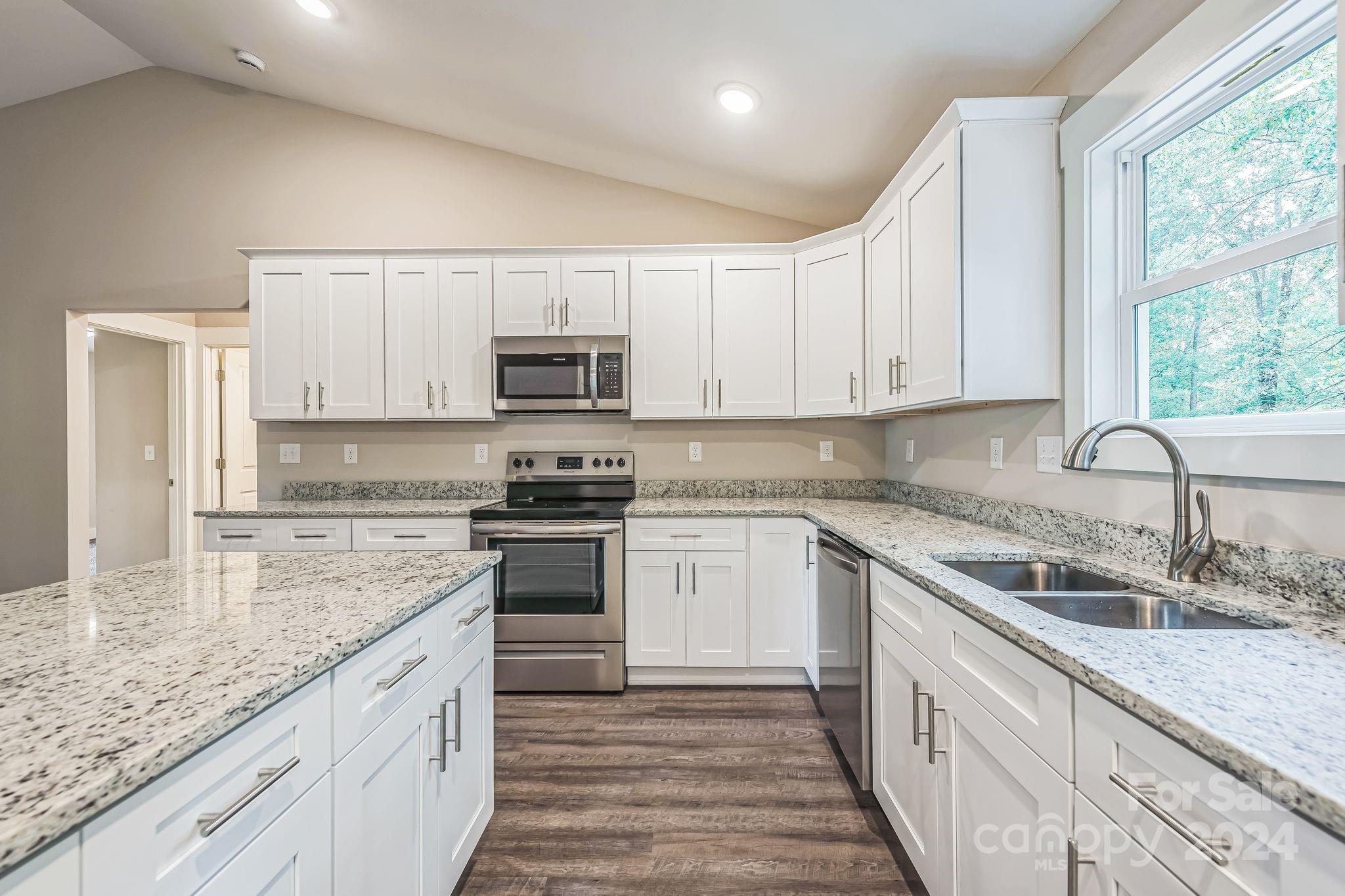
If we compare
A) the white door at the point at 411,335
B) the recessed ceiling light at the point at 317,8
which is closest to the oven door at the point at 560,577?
the white door at the point at 411,335

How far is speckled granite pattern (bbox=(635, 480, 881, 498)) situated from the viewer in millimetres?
3336

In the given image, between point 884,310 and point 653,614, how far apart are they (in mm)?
1783

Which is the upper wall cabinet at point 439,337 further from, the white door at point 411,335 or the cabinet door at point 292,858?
the cabinet door at point 292,858

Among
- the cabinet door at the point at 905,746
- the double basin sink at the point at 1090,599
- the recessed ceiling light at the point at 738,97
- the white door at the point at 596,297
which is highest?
the recessed ceiling light at the point at 738,97

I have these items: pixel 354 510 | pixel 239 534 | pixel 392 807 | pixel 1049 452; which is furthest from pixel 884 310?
pixel 239 534

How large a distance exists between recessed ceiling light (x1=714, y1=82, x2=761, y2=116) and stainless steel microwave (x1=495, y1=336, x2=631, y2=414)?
1184 mm

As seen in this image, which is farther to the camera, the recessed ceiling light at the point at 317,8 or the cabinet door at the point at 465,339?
the cabinet door at the point at 465,339

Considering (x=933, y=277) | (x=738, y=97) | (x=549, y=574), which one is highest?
(x=738, y=97)

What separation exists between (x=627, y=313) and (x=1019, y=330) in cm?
188

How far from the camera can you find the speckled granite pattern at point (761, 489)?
10.9ft

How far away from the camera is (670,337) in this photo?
10.1 ft

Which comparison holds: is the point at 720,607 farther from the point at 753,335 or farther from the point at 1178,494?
the point at 1178,494

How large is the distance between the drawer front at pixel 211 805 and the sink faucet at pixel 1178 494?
1.53 meters

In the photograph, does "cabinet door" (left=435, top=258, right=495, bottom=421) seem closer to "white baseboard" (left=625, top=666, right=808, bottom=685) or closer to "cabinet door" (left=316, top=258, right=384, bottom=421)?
"cabinet door" (left=316, top=258, right=384, bottom=421)
